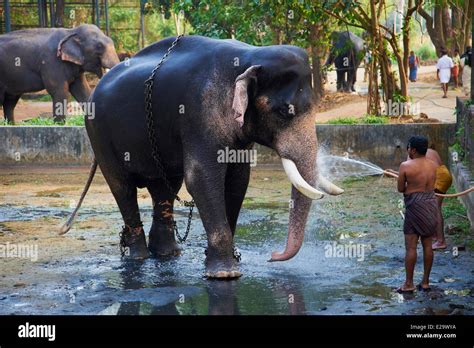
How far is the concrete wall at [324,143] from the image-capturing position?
1573 centimetres

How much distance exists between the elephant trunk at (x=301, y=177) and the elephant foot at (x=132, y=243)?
186cm

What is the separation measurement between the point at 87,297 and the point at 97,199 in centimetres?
532

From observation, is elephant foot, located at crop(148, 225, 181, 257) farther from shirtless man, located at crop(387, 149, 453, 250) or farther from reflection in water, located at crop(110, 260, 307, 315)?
shirtless man, located at crop(387, 149, 453, 250)

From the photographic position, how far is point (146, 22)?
43.2 meters

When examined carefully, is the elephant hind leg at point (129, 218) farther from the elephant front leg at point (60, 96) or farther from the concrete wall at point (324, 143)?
the elephant front leg at point (60, 96)

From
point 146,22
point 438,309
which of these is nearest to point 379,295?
point 438,309

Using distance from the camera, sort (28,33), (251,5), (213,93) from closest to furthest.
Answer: (213,93)
(251,5)
(28,33)

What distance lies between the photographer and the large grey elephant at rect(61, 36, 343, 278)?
8461 mm

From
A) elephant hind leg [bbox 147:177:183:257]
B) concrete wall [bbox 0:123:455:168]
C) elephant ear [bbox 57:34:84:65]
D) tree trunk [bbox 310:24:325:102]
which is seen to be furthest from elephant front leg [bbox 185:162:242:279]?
tree trunk [bbox 310:24:325:102]

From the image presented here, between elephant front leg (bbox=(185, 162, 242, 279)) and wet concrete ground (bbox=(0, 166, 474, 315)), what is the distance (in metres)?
0.21

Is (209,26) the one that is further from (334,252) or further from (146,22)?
(146,22)

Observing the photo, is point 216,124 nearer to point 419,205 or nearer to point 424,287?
point 419,205

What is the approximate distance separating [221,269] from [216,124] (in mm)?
1260

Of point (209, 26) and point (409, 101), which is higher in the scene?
point (209, 26)
